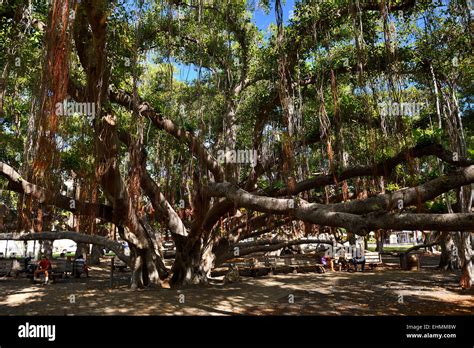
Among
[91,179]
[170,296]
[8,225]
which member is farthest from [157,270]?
[8,225]

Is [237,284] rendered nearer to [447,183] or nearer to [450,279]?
[450,279]

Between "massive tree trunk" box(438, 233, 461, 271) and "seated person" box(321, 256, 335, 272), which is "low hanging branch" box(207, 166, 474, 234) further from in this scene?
"massive tree trunk" box(438, 233, 461, 271)

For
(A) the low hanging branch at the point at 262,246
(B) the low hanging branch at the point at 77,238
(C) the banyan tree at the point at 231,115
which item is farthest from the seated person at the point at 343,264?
(B) the low hanging branch at the point at 77,238

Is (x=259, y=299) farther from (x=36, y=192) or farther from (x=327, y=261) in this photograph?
(x=327, y=261)

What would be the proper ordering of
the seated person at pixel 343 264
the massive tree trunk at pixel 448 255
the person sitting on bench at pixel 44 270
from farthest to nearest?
the seated person at pixel 343 264 → the massive tree trunk at pixel 448 255 → the person sitting on bench at pixel 44 270

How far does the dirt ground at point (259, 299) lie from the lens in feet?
20.7

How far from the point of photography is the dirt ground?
248 inches

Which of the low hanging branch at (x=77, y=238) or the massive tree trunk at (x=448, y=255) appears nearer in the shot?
the low hanging branch at (x=77, y=238)

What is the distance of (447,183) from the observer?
13.3 ft

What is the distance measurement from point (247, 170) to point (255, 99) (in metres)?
3.87

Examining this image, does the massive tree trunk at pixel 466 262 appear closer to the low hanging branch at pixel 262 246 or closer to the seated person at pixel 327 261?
the low hanging branch at pixel 262 246

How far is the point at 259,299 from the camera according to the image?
760 cm

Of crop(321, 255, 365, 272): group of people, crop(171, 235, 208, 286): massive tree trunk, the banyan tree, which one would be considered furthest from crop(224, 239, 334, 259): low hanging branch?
crop(321, 255, 365, 272): group of people

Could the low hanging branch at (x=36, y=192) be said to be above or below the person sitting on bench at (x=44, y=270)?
above
